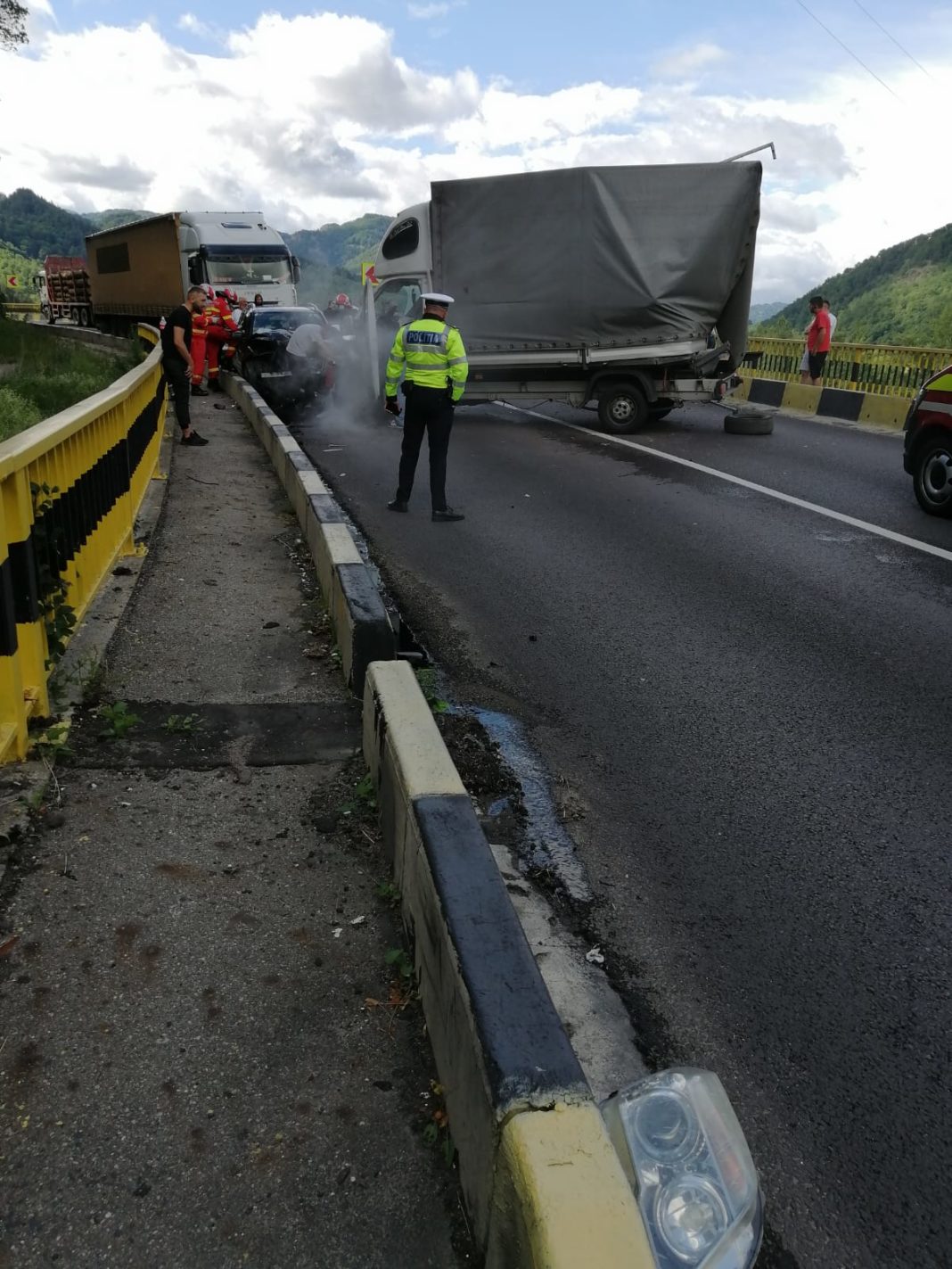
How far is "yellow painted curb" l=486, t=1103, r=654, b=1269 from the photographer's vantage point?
4.96 feet

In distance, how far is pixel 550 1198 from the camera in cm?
158

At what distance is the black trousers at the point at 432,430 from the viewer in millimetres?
8695

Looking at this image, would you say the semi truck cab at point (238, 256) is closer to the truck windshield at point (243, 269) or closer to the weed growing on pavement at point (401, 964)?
the truck windshield at point (243, 269)

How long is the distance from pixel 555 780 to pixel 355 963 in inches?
61.0

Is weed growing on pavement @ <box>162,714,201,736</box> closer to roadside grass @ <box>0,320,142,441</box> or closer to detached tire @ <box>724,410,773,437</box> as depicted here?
roadside grass @ <box>0,320,142,441</box>

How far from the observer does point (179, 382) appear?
1170cm

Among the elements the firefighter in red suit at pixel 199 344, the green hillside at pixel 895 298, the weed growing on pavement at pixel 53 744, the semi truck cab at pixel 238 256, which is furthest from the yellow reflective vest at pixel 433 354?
the green hillside at pixel 895 298

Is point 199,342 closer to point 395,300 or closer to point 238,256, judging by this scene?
point 395,300

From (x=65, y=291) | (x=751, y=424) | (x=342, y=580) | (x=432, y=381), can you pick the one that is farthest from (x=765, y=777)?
(x=65, y=291)

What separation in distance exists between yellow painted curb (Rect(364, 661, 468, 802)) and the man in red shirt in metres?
15.4

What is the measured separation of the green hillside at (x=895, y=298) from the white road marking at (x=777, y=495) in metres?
75.6

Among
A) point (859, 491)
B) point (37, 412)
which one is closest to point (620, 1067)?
point (859, 491)

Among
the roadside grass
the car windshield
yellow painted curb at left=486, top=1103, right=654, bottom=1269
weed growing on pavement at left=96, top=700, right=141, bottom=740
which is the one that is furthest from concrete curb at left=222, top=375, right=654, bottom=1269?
the car windshield

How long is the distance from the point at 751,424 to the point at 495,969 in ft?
41.8
